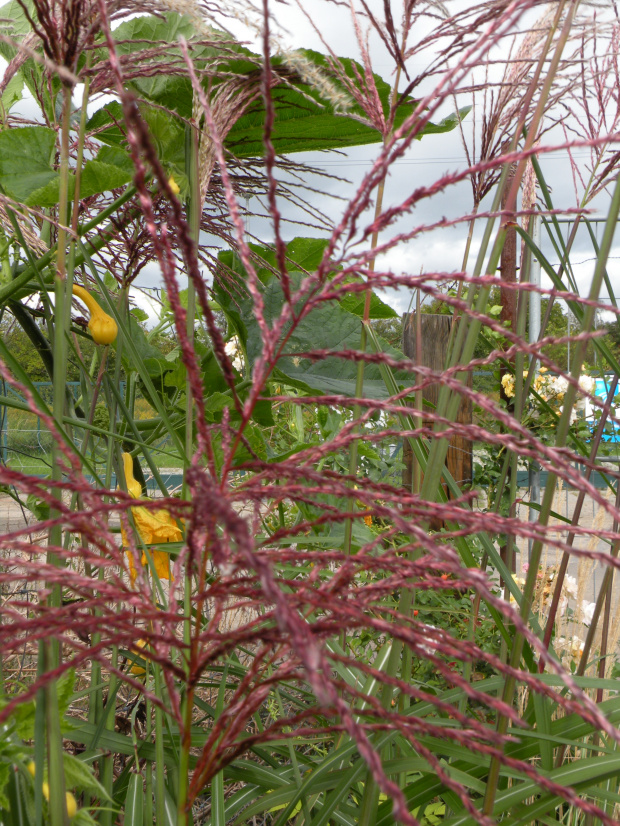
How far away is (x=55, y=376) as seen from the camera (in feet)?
1.29

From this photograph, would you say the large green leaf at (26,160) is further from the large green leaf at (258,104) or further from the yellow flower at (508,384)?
the yellow flower at (508,384)

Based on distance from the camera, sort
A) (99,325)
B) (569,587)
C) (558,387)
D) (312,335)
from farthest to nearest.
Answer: (558,387) < (569,587) < (312,335) < (99,325)

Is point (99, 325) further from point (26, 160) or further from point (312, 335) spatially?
point (312, 335)

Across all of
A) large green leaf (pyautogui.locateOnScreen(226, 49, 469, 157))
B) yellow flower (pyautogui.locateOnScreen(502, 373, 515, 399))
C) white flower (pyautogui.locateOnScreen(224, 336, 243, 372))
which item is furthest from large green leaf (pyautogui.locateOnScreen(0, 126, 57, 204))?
yellow flower (pyautogui.locateOnScreen(502, 373, 515, 399))

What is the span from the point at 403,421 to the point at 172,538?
1.05ft

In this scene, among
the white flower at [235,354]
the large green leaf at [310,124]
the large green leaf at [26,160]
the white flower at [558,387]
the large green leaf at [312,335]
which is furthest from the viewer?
the white flower at [558,387]

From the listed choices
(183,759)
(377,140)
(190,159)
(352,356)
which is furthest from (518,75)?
(183,759)

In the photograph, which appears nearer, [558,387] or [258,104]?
[258,104]

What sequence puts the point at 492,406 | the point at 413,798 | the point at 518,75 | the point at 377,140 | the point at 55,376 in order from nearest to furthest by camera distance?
the point at 492,406
the point at 55,376
the point at 413,798
the point at 518,75
the point at 377,140

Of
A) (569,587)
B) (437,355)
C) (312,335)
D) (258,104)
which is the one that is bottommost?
(569,587)

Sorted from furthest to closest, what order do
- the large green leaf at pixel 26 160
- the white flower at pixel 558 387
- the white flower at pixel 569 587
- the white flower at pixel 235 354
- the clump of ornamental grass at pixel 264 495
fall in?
the white flower at pixel 558 387 < the white flower at pixel 569 587 < the white flower at pixel 235 354 < the large green leaf at pixel 26 160 < the clump of ornamental grass at pixel 264 495

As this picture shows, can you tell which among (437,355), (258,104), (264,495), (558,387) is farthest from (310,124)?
(558,387)

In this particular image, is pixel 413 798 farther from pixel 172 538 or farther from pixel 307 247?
pixel 307 247

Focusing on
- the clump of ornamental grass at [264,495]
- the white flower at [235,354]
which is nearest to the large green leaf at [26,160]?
the clump of ornamental grass at [264,495]
